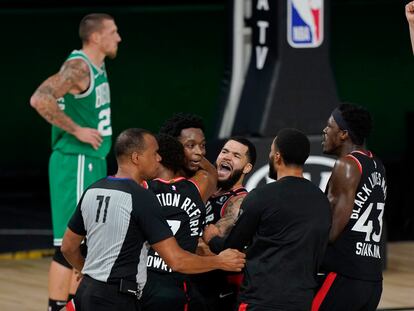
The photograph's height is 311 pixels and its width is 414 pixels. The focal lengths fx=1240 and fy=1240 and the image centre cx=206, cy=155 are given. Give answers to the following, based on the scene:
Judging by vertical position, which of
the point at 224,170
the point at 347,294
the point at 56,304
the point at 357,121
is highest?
the point at 357,121

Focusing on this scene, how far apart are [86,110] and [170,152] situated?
93.4 inches

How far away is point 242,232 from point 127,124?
36.1 feet

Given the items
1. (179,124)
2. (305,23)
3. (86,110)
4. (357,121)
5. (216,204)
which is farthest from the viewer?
(305,23)

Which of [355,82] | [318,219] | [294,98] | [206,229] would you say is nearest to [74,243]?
[206,229]

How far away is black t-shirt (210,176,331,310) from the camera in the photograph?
19.9 feet

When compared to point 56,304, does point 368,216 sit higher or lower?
higher

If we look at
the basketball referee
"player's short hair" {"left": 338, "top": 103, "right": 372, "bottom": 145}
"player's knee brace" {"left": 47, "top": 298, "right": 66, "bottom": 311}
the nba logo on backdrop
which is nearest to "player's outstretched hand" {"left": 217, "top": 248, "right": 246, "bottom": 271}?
the basketball referee

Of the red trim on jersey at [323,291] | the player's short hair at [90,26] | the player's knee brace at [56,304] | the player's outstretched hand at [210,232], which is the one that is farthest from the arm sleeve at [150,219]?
the player's short hair at [90,26]

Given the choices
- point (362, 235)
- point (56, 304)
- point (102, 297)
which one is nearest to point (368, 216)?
point (362, 235)

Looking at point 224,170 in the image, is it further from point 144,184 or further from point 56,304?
point 56,304

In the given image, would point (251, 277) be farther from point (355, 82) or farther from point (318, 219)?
point (355, 82)

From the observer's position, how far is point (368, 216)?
21.8 ft

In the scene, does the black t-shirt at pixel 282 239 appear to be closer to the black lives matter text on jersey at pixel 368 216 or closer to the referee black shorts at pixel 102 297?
the black lives matter text on jersey at pixel 368 216

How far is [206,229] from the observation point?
6.67 m
